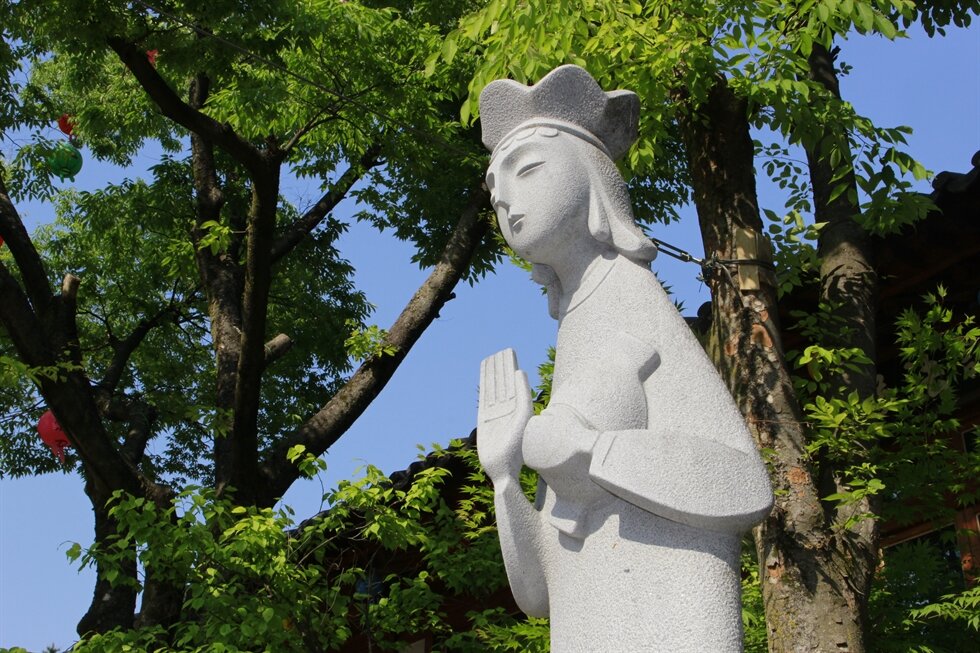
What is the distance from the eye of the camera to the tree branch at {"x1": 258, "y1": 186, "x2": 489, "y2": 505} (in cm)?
954

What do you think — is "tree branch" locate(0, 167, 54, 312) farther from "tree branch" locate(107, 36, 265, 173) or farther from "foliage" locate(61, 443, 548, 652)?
"foliage" locate(61, 443, 548, 652)

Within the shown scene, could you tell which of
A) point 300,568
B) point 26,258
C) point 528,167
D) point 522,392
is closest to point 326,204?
point 26,258

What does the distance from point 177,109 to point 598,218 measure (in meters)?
5.51

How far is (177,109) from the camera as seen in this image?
28.5 feet

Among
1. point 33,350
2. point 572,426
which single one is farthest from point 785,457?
point 33,350

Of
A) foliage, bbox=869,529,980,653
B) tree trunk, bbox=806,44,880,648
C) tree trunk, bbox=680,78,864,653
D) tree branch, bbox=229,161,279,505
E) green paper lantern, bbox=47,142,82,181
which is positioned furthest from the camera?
green paper lantern, bbox=47,142,82,181

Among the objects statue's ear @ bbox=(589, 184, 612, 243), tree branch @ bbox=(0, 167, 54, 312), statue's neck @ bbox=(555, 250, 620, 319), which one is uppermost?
tree branch @ bbox=(0, 167, 54, 312)

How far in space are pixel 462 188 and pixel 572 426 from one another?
870 centimetres

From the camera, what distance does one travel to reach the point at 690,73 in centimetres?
686

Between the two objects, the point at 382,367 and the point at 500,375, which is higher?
the point at 382,367

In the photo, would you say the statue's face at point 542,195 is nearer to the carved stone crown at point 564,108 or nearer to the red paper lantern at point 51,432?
the carved stone crown at point 564,108

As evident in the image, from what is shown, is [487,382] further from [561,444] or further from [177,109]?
[177,109]

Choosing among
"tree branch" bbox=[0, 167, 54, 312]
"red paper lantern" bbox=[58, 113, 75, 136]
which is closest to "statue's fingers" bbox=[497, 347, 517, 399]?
"tree branch" bbox=[0, 167, 54, 312]

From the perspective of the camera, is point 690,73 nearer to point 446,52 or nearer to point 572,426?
point 446,52
